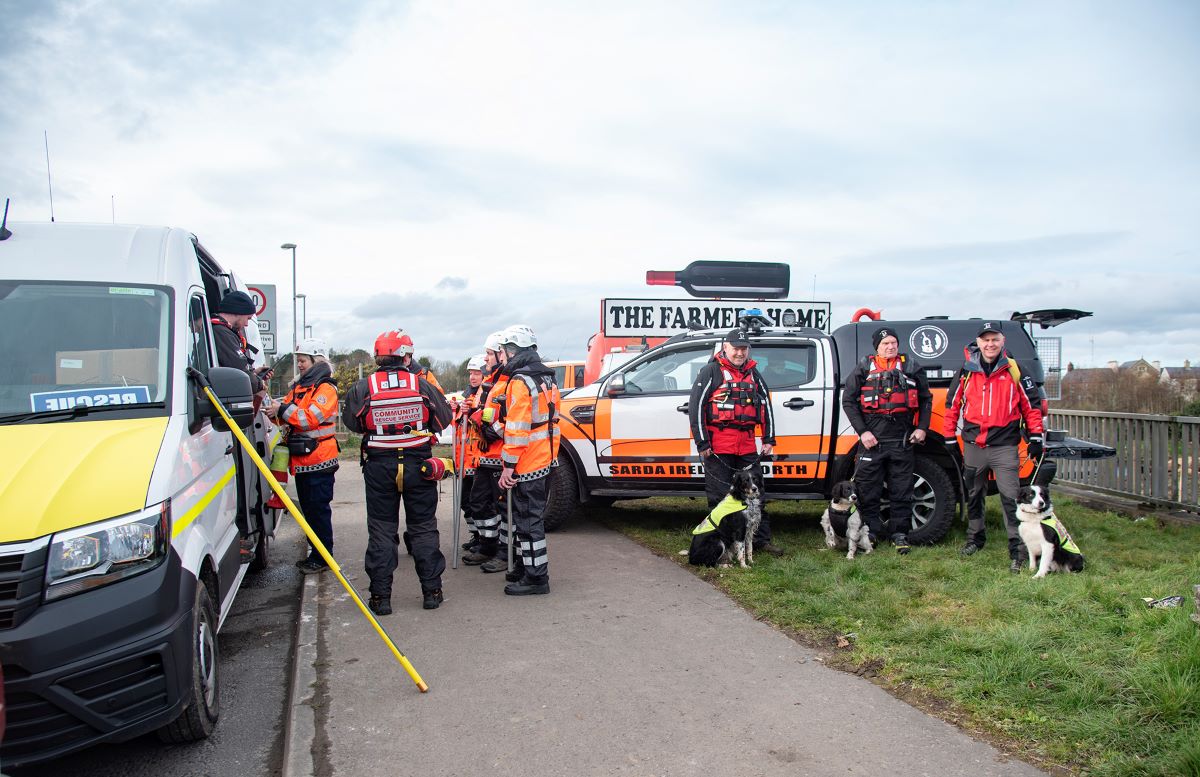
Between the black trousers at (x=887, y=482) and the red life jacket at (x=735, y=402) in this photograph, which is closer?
the red life jacket at (x=735, y=402)

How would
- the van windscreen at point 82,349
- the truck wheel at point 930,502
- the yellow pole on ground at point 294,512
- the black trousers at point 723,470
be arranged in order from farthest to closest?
the truck wheel at point 930,502 < the black trousers at point 723,470 < the yellow pole on ground at point 294,512 < the van windscreen at point 82,349

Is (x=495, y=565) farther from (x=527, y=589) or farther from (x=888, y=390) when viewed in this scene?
(x=888, y=390)

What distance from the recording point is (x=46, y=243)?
4.54 metres

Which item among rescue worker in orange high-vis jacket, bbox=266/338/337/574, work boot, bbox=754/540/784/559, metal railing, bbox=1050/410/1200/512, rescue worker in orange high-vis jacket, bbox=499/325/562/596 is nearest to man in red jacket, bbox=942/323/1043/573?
work boot, bbox=754/540/784/559

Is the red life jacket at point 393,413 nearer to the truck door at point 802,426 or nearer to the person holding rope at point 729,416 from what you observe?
the person holding rope at point 729,416

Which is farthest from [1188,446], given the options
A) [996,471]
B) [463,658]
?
[463,658]

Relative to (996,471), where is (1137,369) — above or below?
above

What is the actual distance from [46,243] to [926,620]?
18.2 feet

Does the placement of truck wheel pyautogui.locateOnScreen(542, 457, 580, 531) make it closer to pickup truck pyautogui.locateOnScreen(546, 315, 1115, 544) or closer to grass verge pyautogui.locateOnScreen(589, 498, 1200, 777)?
pickup truck pyautogui.locateOnScreen(546, 315, 1115, 544)

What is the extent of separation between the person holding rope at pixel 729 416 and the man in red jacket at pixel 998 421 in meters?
1.64

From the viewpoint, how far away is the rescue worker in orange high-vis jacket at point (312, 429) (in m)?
6.63

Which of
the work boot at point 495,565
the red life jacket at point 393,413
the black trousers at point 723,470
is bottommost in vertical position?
the work boot at point 495,565

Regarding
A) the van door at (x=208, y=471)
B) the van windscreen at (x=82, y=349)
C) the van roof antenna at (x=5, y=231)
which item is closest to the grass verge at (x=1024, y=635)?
the van door at (x=208, y=471)

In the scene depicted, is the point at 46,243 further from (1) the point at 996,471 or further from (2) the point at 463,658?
(1) the point at 996,471
